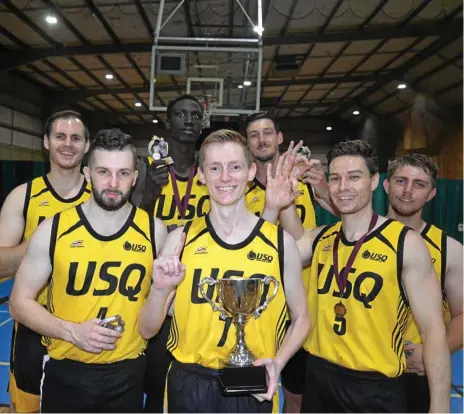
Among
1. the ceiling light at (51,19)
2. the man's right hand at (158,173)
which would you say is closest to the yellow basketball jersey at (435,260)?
the man's right hand at (158,173)

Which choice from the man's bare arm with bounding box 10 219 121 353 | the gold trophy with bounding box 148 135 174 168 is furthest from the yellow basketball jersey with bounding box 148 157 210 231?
the man's bare arm with bounding box 10 219 121 353

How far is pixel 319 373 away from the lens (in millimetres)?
2352

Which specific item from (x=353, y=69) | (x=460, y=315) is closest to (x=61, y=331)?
(x=460, y=315)

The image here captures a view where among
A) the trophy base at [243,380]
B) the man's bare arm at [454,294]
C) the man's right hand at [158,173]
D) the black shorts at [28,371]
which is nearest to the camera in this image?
the trophy base at [243,380]

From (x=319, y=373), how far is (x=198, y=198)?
1410 mm

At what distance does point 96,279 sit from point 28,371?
0.98 m

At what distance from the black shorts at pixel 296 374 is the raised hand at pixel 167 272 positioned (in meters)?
1.62

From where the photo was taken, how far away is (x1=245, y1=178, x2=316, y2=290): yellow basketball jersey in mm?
3338

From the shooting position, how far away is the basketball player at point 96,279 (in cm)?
227

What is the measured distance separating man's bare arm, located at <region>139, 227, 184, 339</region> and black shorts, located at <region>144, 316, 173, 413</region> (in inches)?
32.2

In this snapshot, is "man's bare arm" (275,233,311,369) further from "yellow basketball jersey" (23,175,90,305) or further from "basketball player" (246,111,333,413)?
"yellow basketball jersey" (23,175,90,305)

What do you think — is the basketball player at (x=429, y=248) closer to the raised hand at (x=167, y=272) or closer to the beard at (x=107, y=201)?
the raised hand at (x=167, y=272)

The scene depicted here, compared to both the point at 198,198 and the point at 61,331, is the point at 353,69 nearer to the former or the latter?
the point at 198,198

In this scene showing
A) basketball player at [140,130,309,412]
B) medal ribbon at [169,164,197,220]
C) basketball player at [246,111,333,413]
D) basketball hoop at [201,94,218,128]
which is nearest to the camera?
basketball player at [140,130,309,412]
